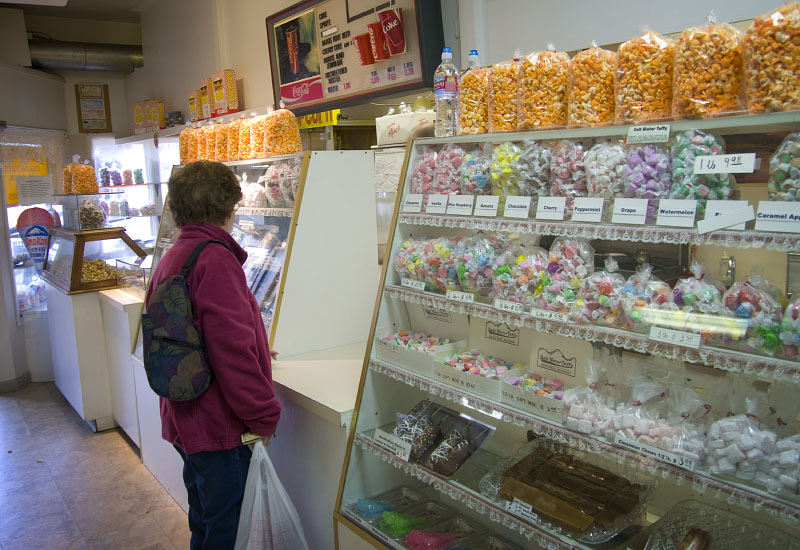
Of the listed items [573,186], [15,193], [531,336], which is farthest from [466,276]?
[15,193]

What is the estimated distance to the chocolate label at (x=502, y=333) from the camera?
2084 mm

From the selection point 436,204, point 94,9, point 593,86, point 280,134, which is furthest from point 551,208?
point 94,9

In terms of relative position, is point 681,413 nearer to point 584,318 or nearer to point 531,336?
point 584,318

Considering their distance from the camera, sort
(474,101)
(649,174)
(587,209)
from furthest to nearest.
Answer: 1. (474,101)
2. (587,209)
3. (649,174)

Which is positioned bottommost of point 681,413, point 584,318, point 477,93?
point 681,413

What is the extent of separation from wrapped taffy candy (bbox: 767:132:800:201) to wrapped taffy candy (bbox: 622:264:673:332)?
32cm

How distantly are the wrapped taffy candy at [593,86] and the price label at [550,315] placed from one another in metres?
0.54

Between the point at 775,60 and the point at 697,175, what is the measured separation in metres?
0.28

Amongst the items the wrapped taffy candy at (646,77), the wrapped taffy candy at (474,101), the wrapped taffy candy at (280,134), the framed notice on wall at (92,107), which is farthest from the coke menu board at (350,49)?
the framed notice on wall at (92,107)

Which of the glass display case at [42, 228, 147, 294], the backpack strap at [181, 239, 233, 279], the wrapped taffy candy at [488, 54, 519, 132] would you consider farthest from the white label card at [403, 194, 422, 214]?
the glass display case at [42, 228, 147, 294]

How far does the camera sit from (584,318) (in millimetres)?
1593

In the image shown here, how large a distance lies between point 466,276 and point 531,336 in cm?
32

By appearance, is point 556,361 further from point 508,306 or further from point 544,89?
point 544,89

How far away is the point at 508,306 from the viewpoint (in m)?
1.77
